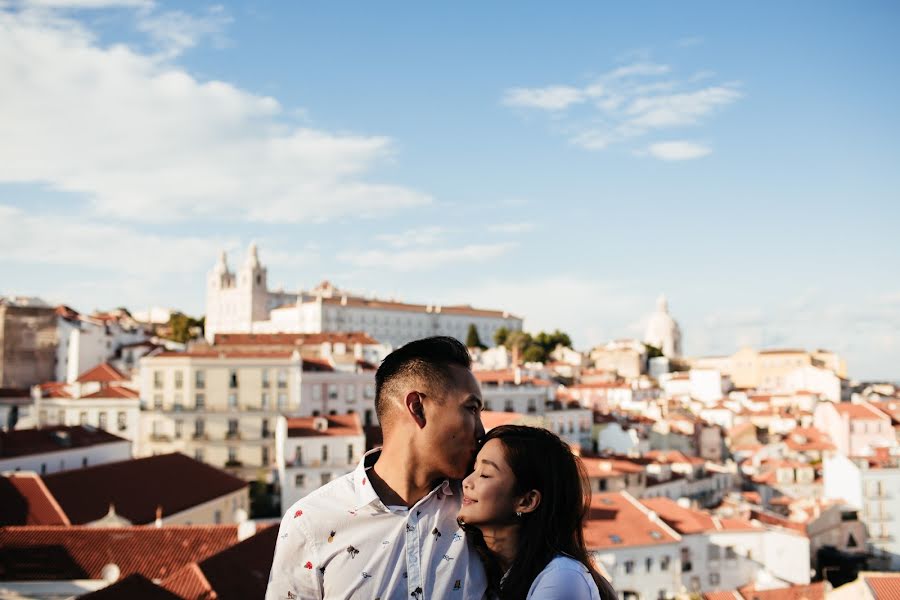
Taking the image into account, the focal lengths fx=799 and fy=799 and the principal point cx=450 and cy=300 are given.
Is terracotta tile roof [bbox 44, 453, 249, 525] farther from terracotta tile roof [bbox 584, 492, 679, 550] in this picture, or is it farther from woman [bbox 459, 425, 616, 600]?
woman [bbox 459, 425, 616, 600]

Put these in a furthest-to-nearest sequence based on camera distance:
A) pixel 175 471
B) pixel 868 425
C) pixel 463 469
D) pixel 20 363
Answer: pixel 20 363, pixel 868 425, pixel 175 471, pixel 463 469

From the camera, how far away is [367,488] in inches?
128

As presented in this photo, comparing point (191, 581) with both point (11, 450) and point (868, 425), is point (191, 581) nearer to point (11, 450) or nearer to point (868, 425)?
point (11, 450)

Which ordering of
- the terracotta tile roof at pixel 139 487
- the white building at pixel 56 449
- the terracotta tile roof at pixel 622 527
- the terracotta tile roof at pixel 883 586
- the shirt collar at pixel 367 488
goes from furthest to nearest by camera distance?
the white building at pixel 56 449
the terracotta tile roof at pixel 622 527
the terracotta tile roof at pixel 139 487
the terracotta tile roof at pixel 883 586
the shirt collar at pixel 367 488

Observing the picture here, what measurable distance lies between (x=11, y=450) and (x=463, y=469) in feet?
112

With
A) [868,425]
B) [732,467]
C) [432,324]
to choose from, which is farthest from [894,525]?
[432,324]

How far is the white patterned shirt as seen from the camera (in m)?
3.08

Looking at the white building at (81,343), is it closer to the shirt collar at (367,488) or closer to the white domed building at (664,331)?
the shirt collar at (367,488)

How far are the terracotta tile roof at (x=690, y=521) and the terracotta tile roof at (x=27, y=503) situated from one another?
913 inches

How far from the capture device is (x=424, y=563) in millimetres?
3119

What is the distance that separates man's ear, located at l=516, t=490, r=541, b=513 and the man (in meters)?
0.27

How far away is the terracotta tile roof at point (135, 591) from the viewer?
1422cm

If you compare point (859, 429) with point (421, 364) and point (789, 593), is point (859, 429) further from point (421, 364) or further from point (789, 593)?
point (421, 364)

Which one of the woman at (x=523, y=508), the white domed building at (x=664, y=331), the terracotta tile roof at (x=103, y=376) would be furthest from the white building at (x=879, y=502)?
the white domed building at (x=664, y=331)
